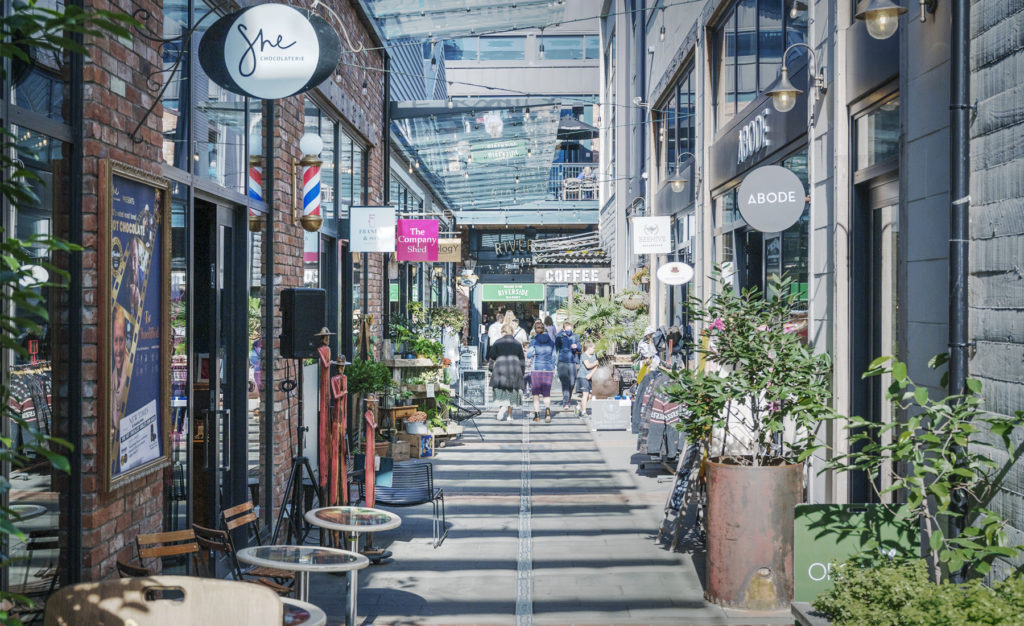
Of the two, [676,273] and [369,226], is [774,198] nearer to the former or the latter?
[369,226]

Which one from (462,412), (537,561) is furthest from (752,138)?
(462,412)

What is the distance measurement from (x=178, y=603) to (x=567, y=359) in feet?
49.7

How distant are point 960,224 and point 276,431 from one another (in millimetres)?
5908

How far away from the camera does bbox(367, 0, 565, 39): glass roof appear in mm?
12711

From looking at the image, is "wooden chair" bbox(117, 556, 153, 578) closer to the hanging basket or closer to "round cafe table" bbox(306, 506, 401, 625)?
"round cafe table" bbox(306, 506, 401, 625)

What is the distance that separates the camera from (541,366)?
17062 mm

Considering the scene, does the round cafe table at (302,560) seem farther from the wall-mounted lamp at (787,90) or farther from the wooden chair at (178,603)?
the wall-mounted lamp at (787,90)

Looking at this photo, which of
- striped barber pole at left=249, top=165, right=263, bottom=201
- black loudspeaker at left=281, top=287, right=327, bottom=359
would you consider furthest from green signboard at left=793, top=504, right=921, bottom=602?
striped barber pole at left=249, top=165, right=263, bottom=201

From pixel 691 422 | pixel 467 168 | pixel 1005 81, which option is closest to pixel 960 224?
pixel 1005 81

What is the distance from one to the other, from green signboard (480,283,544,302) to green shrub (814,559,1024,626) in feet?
110

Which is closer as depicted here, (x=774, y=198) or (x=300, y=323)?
(x=300, y=323)

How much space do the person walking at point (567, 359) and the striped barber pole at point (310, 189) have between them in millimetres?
9702

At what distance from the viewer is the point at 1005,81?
4223mm

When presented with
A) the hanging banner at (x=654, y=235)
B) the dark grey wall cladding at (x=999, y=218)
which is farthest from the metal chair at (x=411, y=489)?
the hanging banner at (x=654, y=235)
